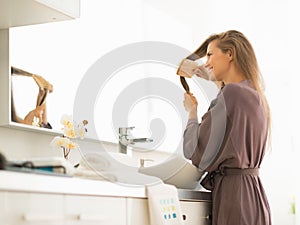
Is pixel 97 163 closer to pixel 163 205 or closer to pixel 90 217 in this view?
pixel 163 205

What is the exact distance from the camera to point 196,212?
2289mm

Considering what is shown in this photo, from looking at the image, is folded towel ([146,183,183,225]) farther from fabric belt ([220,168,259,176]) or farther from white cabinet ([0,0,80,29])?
white cabinet ([0,0,80,29])

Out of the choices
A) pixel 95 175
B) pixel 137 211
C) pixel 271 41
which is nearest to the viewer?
pixel 95 175

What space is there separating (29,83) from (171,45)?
1083 mm

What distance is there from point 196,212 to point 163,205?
328 mm

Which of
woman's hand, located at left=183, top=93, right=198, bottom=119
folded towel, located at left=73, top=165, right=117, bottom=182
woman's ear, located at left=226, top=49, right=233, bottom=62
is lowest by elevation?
folded towel, located at left=73, top=165, right=117, bottom=182

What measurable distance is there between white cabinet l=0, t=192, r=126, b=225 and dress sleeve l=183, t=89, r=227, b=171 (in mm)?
604

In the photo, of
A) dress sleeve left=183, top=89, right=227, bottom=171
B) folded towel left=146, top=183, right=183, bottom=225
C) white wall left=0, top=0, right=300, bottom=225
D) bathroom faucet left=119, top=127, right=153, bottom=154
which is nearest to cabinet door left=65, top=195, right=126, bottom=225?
folded towel left=146, top=183, right=183, bottom=225

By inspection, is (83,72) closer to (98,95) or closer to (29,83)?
(98,95)

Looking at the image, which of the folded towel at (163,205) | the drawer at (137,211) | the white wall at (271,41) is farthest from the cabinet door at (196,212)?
the white wall at (271,41)

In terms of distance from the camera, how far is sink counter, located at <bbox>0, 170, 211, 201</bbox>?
4.46 feet

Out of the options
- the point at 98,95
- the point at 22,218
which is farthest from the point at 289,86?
the point at 22,218

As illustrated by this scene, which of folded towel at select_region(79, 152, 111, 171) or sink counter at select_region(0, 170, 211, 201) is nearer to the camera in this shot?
sink counter at select_region(0, 170, 211, 201)

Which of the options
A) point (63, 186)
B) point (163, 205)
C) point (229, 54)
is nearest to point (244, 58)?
point (229, 54)
